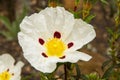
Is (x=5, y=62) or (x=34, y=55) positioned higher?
(x=34, y=55)

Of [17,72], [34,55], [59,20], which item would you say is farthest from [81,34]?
[17,72]

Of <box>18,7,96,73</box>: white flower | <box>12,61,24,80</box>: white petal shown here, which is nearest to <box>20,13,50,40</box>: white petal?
<box>18,7,96,73</box>: white flower

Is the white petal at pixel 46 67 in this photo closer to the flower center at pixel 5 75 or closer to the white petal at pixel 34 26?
the white petal at pixel 34 26

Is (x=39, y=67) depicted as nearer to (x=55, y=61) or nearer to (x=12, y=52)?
(x=55, y=61)

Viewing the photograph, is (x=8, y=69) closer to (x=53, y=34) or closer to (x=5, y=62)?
(x=5, y=62)

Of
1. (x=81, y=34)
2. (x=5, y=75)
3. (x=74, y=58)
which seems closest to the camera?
(x=74, y=58)

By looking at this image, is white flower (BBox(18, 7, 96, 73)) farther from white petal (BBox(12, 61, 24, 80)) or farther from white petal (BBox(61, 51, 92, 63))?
white petal (BBox(12, 61, 24, 80))
